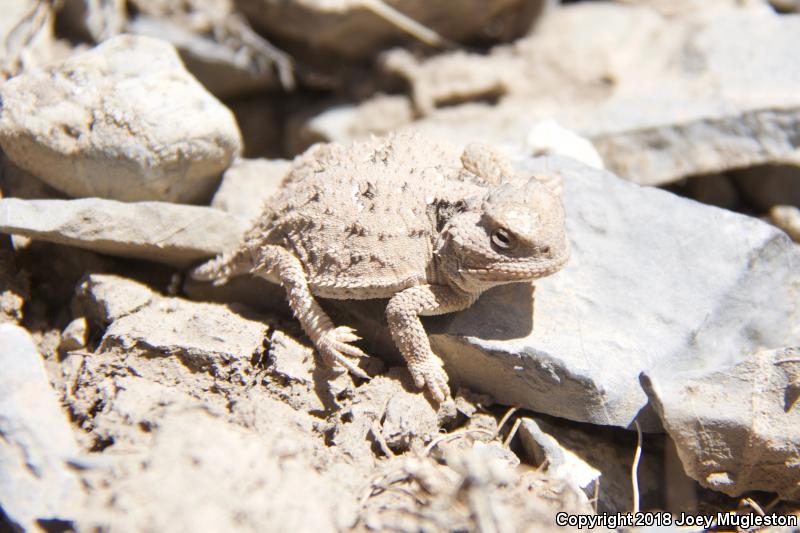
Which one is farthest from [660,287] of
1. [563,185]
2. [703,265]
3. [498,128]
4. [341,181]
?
[498,128]

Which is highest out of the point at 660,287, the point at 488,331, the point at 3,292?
the point at 660,287

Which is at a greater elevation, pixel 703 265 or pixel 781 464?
pixel 703 265

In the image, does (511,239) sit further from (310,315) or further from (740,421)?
(740,421)

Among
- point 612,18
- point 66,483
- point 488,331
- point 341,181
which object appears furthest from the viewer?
point 612,18

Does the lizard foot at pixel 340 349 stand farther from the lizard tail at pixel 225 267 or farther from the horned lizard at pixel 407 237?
the lizard tail at pixel 225 267

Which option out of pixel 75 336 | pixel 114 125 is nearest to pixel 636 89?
pixel 114 125

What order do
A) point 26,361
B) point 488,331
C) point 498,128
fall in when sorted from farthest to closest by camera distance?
point 498,128 → point 488,331 → point 26,361

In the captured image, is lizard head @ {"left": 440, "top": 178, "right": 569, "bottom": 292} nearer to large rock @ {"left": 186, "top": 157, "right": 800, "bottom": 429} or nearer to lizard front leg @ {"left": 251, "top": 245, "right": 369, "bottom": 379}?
large rock @ {"left": 186, "top": 157, "right": 800, "bottom": 429}

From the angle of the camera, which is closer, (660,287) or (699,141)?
(660,287)

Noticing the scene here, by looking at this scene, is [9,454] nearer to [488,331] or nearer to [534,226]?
[488,331]
